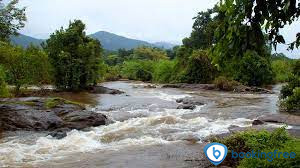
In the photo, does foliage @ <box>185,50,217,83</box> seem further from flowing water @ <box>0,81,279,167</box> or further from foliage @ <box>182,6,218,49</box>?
flowing water @ <box>0,81,279,167</box>

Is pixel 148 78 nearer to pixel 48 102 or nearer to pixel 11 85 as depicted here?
pixel 11 85

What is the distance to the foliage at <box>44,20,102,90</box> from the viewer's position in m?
30.7

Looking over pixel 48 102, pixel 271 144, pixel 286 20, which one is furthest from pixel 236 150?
pixel 48 102

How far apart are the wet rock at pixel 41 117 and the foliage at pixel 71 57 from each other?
1385 cm

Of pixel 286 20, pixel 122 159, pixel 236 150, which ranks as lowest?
pixel 122 159

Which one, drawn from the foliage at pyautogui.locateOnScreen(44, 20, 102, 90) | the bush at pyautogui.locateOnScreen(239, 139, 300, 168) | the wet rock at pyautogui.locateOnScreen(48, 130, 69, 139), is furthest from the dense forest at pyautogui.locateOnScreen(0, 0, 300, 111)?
the wet rock at pyautogui.locateOnScreen(48, 130, 69, 139)

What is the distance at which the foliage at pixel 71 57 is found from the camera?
1208 inches

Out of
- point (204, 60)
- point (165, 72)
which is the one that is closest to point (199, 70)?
point (204, 60)

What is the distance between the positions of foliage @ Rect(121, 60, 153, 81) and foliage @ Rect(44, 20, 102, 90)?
31.1m

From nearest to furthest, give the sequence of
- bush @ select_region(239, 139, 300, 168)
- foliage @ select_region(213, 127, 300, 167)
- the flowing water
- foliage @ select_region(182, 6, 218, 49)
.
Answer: bush @ select_region(239, 139, 300, 168)
foliage @ select_region(213, 127, 300, 167)
the flowing water
foliage @ select_region(182, 6, 218, 49)

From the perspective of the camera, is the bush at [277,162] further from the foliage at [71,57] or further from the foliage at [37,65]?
the foliage at [71,57]

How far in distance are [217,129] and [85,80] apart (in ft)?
65.9

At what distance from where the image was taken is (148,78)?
→ 209ft

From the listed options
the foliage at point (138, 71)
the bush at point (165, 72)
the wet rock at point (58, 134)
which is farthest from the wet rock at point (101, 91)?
the foliage at point (138, 71)
